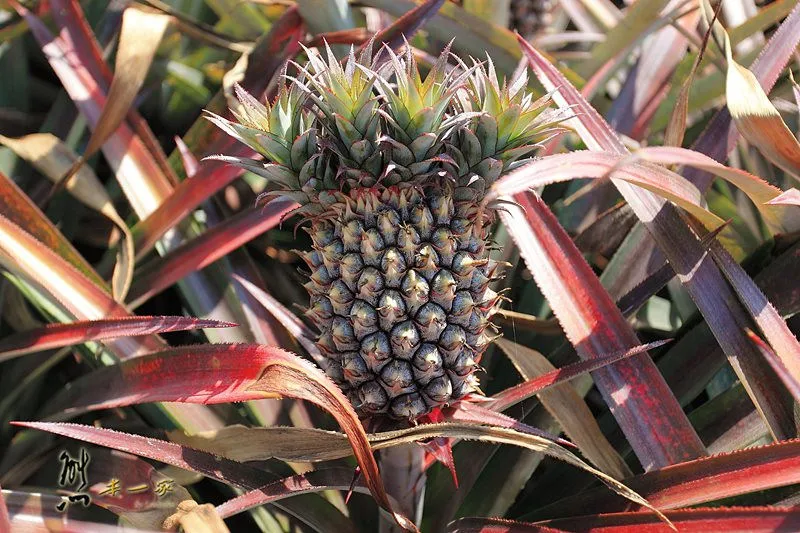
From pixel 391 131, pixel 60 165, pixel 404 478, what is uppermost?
pixel 60 165

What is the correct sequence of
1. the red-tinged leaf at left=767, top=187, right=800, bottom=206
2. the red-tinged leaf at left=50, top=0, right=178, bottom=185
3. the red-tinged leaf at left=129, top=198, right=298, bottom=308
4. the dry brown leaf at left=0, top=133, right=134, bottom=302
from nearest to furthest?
the red-tinged leaf at left=767, top=187, right=800, bottom=206
the red-tinged leaf at left=129, top=198, right=298, bottom=308
the dry brown leaf at left=0, top=133, right=134, bottom=302
the red-tinged leaf at left=50, top=0, right=178, bottom=185

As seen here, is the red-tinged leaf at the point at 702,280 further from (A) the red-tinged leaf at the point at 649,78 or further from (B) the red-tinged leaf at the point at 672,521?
(A) the red-tinged leaf at the point at 649,78

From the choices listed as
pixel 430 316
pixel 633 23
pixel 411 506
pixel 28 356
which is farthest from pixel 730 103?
pixel 28 356

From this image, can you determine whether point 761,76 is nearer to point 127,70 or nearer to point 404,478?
point 404,478

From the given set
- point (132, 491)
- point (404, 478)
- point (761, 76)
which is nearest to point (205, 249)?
point (132, 491)

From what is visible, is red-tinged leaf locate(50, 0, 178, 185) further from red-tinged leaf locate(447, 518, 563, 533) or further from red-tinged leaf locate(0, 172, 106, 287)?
red-tinged leaf locate(447, 518, 563, 533)

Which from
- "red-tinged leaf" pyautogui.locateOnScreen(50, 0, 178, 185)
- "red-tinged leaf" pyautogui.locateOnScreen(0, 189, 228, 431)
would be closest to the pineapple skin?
"red-tinged leaf" pyautogui.locateOnScreen(0, 189, 228, 431)

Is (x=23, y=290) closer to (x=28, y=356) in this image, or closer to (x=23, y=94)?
(x=28, y=356)
